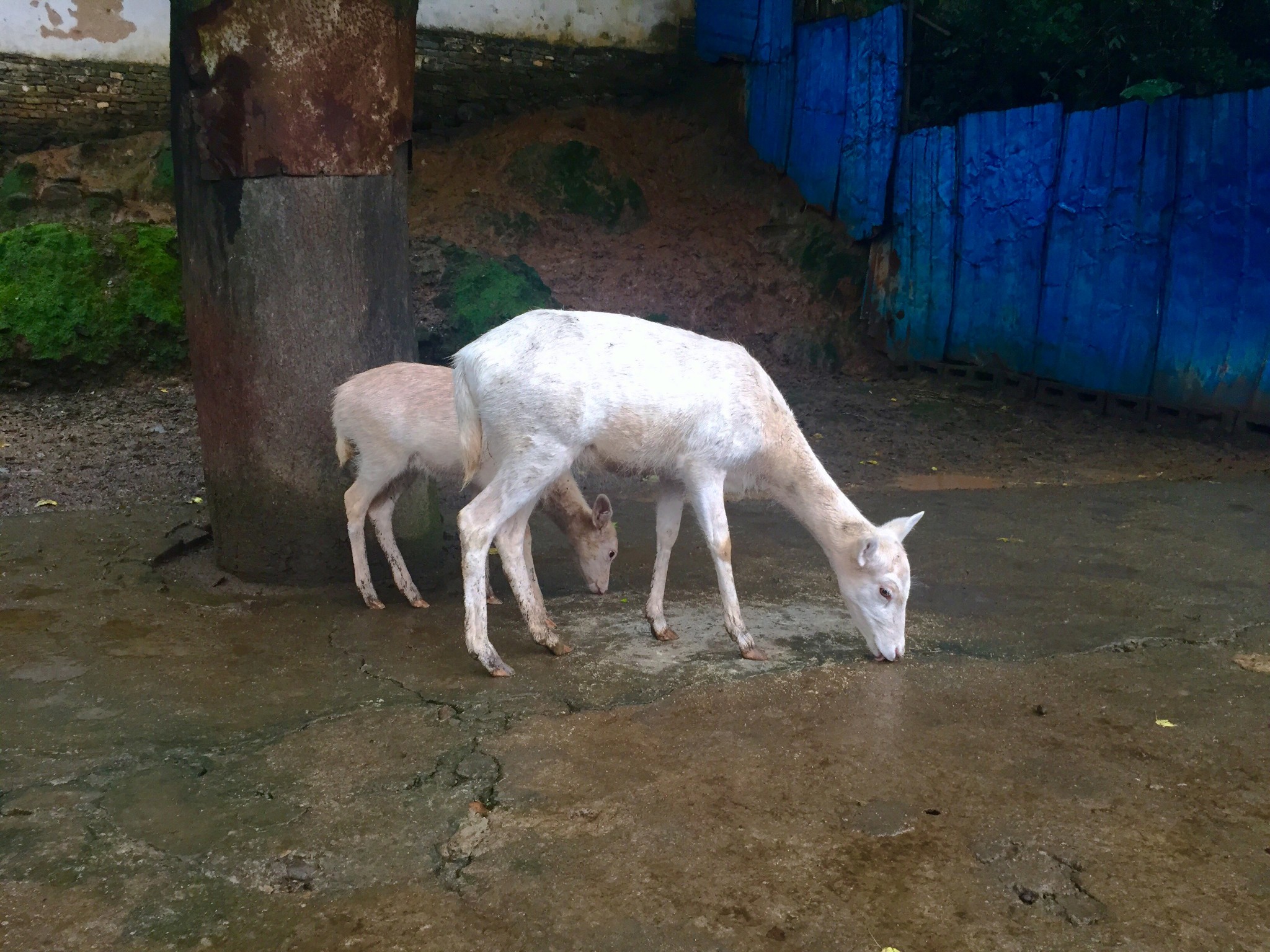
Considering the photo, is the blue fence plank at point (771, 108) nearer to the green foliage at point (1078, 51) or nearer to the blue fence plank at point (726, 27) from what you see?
the blue fence plank at point (726, 27)

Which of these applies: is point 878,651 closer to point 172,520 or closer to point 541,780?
point 541,780

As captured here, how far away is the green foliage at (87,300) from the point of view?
852 centimetres

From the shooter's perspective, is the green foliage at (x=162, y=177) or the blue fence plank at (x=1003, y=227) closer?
the blue fence plank at (x=1003, y=227)

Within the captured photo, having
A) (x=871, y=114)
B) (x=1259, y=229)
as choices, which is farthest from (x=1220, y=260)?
(x=871, y=114)

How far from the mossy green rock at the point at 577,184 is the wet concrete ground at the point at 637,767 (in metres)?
6.04

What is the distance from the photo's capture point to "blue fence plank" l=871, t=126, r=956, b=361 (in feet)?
31.6

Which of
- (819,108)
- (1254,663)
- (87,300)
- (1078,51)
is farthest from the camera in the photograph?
(819,108)

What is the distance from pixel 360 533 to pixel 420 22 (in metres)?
6.87

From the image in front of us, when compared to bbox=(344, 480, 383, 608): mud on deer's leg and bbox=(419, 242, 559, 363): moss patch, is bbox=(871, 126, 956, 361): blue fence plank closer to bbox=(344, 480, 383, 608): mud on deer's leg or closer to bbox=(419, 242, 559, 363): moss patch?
bbox=(419, 242, 559, 363): moss patch

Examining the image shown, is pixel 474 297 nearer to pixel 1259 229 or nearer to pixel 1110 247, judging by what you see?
pixel 1110 247

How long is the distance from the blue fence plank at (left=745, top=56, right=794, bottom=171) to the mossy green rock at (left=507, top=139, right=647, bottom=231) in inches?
51.2

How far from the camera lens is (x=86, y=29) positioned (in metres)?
9.04

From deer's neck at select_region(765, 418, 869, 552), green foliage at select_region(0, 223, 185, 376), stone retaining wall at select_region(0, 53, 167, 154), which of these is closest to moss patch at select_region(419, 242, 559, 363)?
green foliage at select_region(0, 223, 185, 376)

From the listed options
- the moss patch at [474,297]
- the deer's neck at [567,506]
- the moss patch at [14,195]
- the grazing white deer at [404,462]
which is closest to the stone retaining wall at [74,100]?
the moss patch at [14,195]
